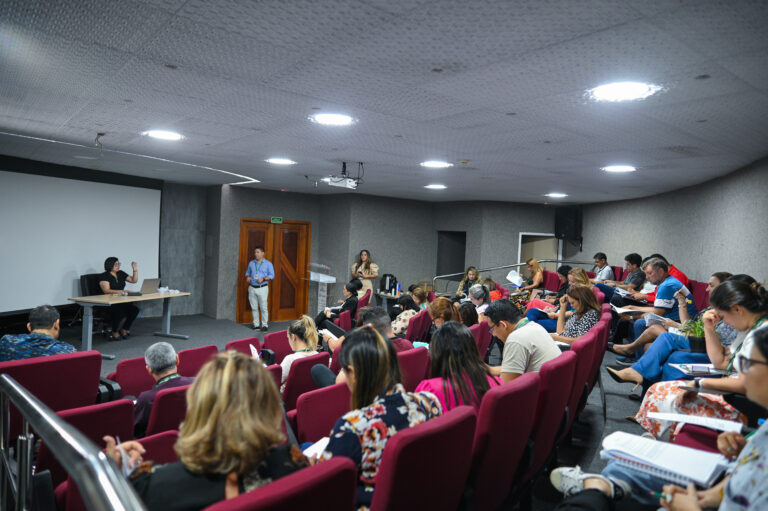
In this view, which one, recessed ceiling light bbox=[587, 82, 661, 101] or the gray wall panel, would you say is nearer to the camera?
recessed ceiling light bbox=[587, 82, 661, 101]

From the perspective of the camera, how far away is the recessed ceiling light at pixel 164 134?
4.75m

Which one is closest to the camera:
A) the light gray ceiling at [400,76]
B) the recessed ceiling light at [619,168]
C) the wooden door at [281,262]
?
the light gray ceiling at [400,76]

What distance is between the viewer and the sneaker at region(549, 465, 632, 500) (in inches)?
69.2

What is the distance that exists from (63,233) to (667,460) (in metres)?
8.56

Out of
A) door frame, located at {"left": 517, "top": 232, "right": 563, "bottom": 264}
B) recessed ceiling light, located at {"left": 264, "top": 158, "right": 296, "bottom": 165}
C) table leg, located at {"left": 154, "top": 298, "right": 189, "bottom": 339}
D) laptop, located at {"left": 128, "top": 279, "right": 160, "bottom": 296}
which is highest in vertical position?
recessed ceiling light, located at {"left": 264, "top": 158, "right": 296, "bottom": 165}

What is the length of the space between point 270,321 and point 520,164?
6.84m

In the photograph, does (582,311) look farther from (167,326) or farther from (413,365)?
(167,326)

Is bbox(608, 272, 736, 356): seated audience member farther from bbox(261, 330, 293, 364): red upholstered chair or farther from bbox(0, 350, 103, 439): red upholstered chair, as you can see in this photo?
bbox(0, 350, 103, 439): red upholstered chair

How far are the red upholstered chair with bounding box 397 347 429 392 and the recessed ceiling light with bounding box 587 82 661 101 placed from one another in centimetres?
198

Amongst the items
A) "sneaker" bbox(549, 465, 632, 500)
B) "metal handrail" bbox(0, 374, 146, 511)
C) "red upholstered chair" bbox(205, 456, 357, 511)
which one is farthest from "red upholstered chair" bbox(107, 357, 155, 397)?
"sneaker" bbox(549, 465, 632, 500)

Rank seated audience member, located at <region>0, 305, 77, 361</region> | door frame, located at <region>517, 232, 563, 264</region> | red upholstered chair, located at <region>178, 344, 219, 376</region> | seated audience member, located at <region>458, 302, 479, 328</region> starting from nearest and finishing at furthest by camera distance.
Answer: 1. seated audience member, located at <region>0, 305, 77, 361</region>
2. red upholstered chair, located at <region>178, 344, 219, 376</region>
3. seated audience member, located at <region>458, 302, 479, 328</region>
4. door frame, located at <region>517, 232, 563, 264</region>

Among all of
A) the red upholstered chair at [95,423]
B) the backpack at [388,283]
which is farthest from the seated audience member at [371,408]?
the backpack at [388,283]

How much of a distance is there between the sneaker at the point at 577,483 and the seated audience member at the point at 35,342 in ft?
10.5

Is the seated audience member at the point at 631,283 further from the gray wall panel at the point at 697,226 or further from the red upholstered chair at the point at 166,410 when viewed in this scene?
the red upholstered chair at the point at 166,410
